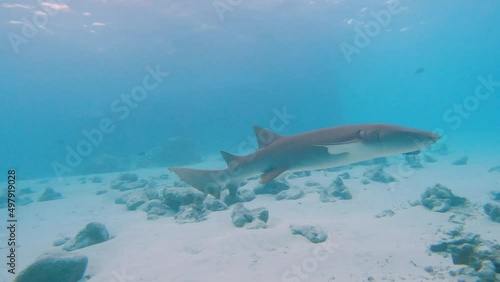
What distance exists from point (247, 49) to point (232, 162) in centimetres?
3441

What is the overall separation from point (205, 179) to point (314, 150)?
2430mm

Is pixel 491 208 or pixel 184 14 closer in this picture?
pixel 491 208

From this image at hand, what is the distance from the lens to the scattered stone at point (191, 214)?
26.3 feet

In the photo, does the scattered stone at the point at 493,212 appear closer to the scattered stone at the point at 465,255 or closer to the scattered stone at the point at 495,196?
the scattered stone at the point at 495,196

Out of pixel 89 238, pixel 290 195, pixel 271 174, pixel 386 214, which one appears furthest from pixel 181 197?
pixel 386 214

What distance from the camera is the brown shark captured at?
3.71 meters

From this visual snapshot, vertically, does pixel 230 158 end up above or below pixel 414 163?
below

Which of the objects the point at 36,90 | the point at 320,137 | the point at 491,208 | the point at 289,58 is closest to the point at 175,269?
the point at 320,137

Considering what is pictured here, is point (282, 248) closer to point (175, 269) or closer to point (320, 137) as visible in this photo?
point (175, 269)

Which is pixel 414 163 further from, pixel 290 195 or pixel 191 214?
pixel 191 214

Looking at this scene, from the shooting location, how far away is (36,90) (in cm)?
5356

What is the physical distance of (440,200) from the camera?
7859 millimetres

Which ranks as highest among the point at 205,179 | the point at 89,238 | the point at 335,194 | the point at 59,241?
the point at 205,179

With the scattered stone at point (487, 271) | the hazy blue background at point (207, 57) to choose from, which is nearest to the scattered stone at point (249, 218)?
the scattered stone at point (487, 271)
